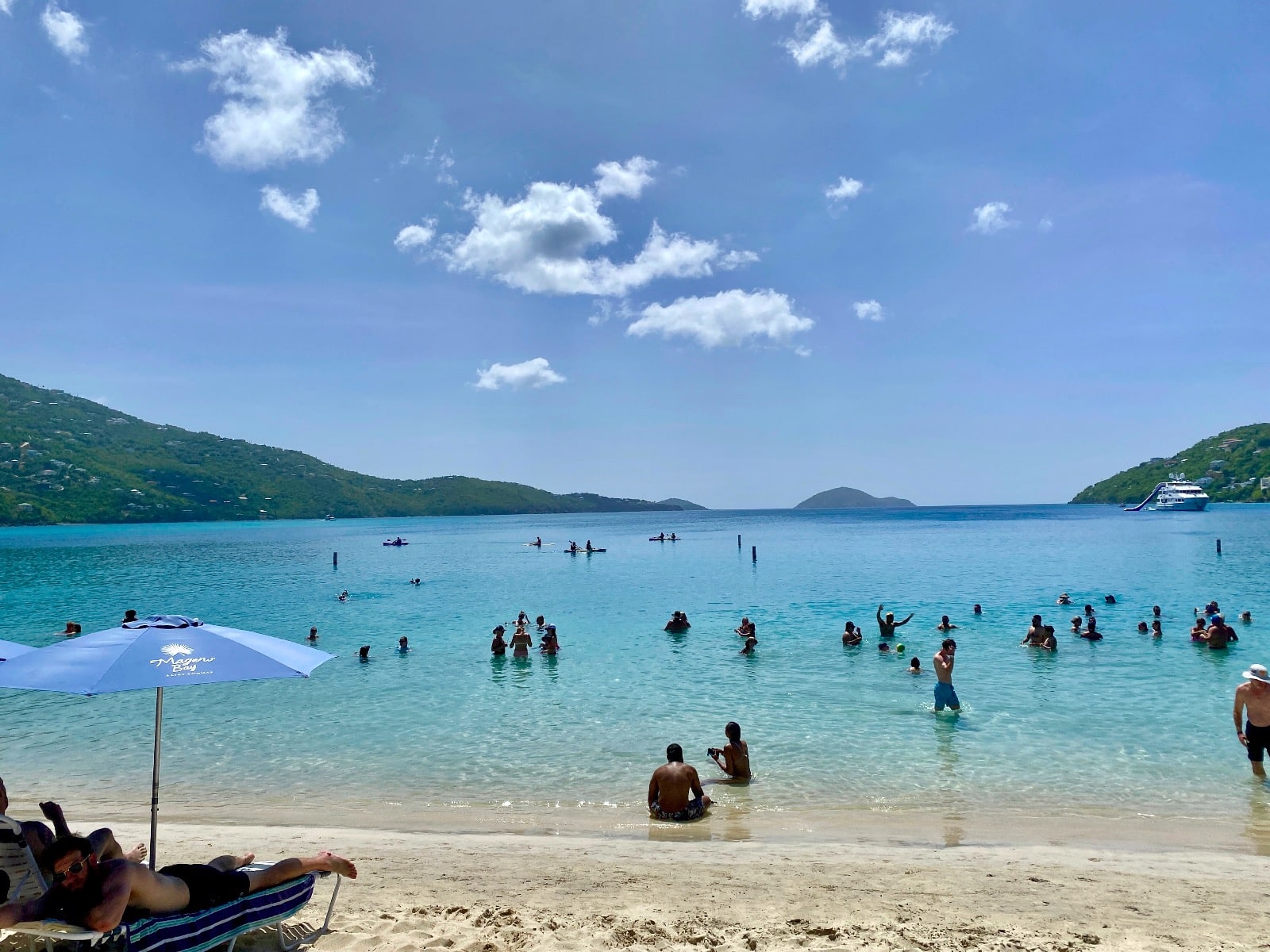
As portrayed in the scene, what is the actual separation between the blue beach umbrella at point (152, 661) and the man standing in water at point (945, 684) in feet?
42.0

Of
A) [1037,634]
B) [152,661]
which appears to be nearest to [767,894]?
[152,661]

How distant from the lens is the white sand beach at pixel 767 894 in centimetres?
588

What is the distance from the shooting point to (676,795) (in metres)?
9.98

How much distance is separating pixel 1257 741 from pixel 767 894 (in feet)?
30.0

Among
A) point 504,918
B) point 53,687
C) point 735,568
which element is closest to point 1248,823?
point 504,918

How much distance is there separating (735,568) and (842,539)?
41.9 meters

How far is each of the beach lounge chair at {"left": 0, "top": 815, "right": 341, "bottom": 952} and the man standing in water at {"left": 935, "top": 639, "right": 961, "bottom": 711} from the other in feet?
40.9

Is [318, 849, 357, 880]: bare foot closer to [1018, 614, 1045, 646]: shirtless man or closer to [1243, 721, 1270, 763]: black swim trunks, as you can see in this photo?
[1243, 721, 1270, 763]: black swim trunks

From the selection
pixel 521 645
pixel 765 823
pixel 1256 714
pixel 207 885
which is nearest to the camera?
pixel 207 885

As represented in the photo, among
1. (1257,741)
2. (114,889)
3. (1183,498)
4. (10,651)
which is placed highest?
(1183,498)

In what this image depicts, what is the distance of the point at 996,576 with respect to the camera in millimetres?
43688

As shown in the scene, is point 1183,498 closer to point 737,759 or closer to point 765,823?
point 737,759

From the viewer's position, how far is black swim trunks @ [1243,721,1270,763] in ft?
36.2

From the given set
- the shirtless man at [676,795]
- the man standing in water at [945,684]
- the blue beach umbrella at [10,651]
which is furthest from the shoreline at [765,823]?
the man standing in water at [945,684]
